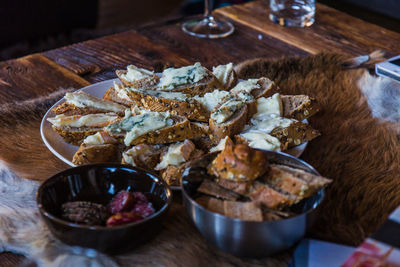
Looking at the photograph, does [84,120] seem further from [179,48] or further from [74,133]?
[179,48]

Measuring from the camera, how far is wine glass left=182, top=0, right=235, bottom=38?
1894 mm

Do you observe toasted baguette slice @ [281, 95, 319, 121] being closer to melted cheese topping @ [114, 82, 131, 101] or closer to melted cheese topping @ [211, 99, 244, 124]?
melted cheese topping @ [211, 99, 244, 124]

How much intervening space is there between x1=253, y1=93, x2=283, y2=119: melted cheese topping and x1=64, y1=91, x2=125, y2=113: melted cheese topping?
339 millimetres

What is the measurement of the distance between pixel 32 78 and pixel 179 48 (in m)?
0.53

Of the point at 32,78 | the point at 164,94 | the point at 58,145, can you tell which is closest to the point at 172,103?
the point at 164,94

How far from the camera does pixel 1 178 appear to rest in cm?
106

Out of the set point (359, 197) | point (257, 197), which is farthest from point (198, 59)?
Answer: point (257, 197)

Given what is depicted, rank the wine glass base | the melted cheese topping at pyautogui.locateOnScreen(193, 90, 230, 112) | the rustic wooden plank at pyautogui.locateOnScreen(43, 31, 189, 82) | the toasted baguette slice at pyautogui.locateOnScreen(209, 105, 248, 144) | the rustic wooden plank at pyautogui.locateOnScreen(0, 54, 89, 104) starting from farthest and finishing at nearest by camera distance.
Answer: the wine glass base → the rustic wooden plank at pyautogui.locateOnScreen(43, 31, 189, 82) → the rustic wooden plank at pyautogui.locateOnScreen(0, 54, 89, 104) → the melted cheese topping at pyautogui.locateOnScreen(193, 90, 230, 112) → the toasted baguette slice at pyautogui.locateOnScreen(209, 105, 248, 144)

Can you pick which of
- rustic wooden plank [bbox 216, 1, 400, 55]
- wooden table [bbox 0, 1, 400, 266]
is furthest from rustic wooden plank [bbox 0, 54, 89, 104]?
rustic wooden plank [bbox 216, 1, 400, 55]

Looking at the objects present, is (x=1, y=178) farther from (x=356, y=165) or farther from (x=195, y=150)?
(x=356, y=165)

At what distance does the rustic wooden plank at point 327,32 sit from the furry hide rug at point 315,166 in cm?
20

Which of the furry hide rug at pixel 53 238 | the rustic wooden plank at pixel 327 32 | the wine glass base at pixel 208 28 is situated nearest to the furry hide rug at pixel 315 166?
the furry hide rug at pixel 53 238

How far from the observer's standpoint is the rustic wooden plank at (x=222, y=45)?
1.73 m

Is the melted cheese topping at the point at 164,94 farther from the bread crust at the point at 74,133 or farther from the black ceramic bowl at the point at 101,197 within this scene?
the black ceramic bowl at the point at 101,197
